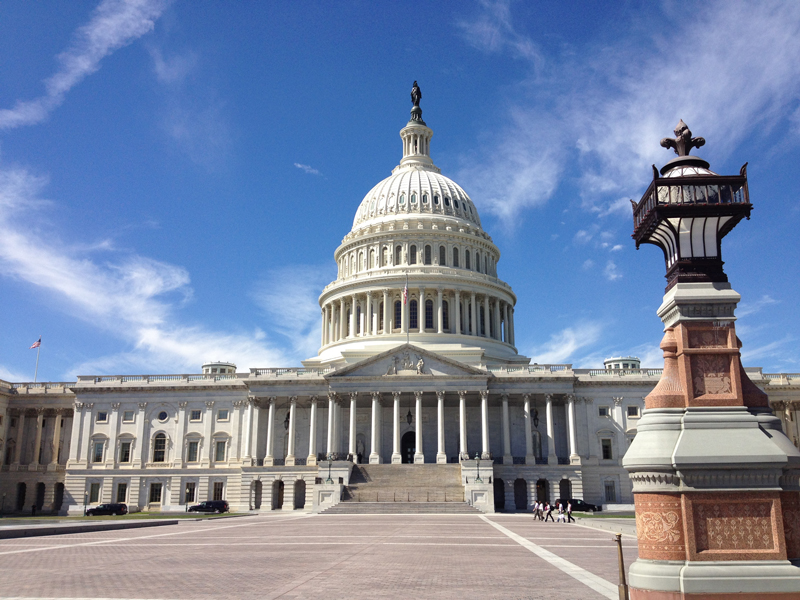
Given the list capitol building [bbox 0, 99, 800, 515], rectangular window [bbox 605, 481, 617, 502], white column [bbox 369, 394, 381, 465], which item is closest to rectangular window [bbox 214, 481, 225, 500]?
capitol building [bbox 0, 99, 800, 515]

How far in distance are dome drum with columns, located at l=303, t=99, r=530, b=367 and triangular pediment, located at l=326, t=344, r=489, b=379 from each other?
1066cm

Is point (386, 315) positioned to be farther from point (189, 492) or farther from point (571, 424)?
point (189, 492)

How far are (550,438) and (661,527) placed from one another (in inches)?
2673

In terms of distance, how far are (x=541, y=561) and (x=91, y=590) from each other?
13.6 m

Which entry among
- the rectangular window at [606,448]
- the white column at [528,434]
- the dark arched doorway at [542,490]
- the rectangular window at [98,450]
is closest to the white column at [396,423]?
the white column at [528,434]

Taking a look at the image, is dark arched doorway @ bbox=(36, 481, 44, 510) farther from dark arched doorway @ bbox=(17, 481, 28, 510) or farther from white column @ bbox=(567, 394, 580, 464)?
white column @ bbox=(567, 394, 580, 464)

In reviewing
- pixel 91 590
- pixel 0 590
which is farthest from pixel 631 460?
pixel 0 590

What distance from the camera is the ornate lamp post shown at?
9.69m

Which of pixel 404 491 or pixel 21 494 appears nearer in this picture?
pixel 404 491

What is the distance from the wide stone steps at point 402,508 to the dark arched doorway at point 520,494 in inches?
581

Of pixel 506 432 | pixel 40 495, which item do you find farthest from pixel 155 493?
pixel 506 432

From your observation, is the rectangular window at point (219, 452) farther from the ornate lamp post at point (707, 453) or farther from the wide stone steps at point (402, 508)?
the ornate lamp post at point (707, 453)

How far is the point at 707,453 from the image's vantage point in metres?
9.86

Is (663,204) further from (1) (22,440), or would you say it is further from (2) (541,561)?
(1) (22,440)
